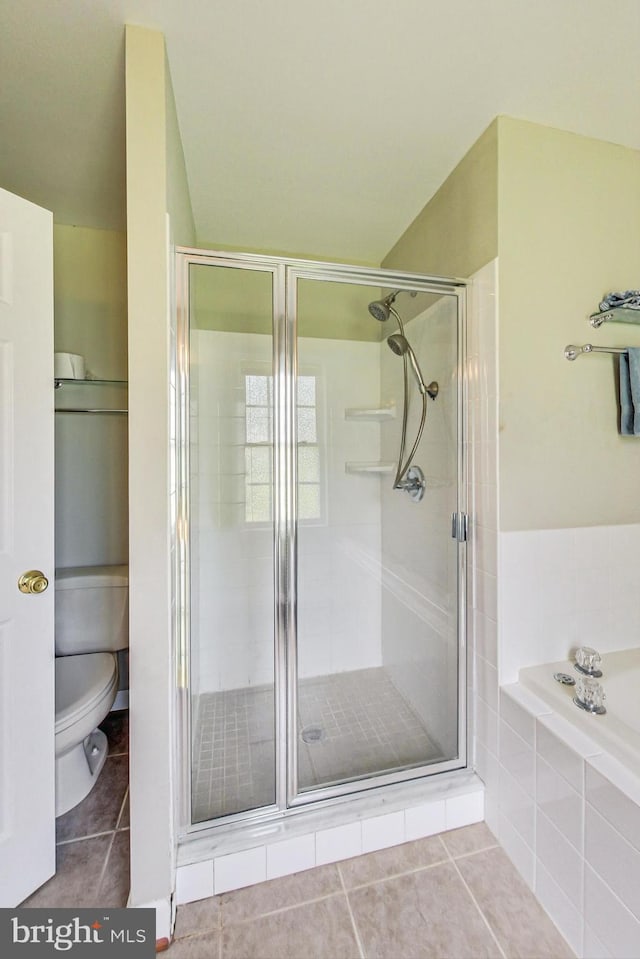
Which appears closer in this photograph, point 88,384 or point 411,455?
point 411,455

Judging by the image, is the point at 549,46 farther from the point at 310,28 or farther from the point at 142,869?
the point at 142,869

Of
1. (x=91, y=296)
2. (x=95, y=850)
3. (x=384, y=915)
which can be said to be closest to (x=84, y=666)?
(x=95, y=850)

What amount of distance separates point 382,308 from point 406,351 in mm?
214

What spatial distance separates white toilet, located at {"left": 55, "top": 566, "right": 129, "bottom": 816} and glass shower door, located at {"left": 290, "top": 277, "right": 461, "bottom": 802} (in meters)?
0.72

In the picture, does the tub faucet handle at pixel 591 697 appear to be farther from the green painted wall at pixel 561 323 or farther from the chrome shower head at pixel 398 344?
the chrome shower head at pixel 398 344

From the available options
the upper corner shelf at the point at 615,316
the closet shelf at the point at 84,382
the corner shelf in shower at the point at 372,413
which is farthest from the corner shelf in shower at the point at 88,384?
the upper corner shelf at the point at 615,316

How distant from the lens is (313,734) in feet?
5.08

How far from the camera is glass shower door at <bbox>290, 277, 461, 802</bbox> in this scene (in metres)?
1.55

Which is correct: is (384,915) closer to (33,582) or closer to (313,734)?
(313,734)

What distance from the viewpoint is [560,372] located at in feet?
4.73

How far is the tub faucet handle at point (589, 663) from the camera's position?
1359mm

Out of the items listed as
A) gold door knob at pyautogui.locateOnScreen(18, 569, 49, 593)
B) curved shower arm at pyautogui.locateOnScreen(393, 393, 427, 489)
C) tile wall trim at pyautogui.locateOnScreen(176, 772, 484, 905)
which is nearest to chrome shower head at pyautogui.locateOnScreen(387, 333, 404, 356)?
curved shower arm at pyautogui.locateOnScreen(393, 393, 427, 489)

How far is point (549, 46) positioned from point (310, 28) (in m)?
0.70

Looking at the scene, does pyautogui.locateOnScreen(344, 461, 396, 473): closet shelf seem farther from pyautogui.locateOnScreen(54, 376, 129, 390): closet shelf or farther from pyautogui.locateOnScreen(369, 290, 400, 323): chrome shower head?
pyautogui.locateOnScreen(54, 376, 129, 390): closet shelf
